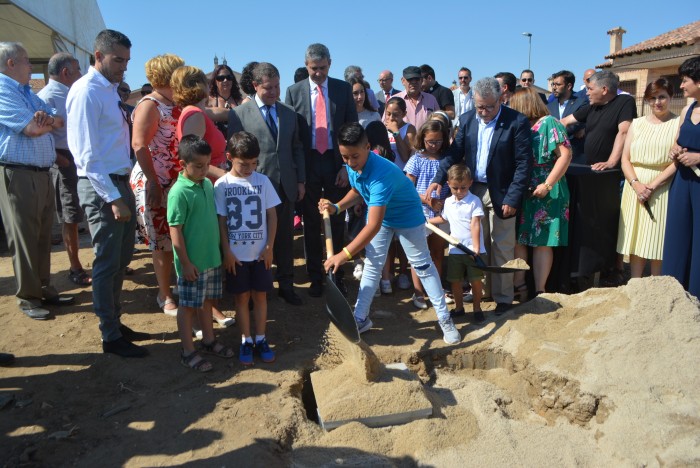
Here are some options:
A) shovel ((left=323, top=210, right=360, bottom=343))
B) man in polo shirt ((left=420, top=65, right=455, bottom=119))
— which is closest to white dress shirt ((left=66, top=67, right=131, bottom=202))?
shovel ((left=323, top=210, right=360, bottom=343))

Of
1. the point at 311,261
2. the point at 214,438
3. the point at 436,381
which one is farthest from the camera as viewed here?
the point at 311,261

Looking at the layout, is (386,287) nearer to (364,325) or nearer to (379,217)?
(364,325)

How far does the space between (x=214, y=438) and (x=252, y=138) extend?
200 centimetres

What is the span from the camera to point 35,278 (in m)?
4.30

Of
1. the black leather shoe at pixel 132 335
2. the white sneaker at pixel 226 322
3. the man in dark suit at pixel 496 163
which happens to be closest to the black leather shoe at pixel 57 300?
the black leather shoe at pixel 132 335

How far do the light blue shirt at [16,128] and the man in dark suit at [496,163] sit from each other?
3364mm

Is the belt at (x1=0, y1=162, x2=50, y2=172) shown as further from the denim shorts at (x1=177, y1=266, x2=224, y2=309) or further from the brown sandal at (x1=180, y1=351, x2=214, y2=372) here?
the brown sandal at (x1=180, y1=351, x2=214, y2=372)

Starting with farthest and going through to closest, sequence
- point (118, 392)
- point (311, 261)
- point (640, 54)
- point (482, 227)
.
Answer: point (640, 54) < point (311, 261) < point (482, 227) < point (118, 392)

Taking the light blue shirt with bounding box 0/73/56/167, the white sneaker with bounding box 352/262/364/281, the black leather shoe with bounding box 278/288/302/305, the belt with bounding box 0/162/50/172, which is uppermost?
the light blue shirt with bounding box 0/73/56/167

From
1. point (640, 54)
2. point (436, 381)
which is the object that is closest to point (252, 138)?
point (436, 381)

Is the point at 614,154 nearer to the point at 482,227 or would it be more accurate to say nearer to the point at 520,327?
the point at 482,227

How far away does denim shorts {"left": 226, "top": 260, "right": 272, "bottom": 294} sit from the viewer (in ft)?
12.0

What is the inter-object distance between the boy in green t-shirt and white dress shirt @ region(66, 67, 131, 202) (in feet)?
1.48

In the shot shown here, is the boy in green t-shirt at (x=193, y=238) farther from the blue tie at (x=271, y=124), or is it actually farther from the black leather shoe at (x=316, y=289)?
the black leather shoe at (x=316, y=289)
